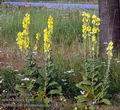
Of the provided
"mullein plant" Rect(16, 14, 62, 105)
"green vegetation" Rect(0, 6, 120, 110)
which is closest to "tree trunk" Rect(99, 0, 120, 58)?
"green vegetation" Rect(0, 6, 120, 110)

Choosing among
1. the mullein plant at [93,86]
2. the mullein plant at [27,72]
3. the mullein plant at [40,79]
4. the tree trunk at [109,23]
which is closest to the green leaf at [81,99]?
the mullein plant at [93,86]

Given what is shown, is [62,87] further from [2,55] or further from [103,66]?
[2,55]

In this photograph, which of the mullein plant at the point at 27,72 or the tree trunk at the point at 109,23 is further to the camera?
the tree trunk at the point at 109,23

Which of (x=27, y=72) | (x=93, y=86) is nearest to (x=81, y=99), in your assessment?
(x=93, y=86)

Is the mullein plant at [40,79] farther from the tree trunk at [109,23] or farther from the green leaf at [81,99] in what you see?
the tree trunk at [109,23]

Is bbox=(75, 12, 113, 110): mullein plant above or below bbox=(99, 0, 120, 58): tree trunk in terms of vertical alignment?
below

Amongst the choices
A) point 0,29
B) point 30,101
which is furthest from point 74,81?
point 0,29

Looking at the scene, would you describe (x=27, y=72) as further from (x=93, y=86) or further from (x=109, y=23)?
(x=109, y=23)

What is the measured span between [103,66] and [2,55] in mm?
1925

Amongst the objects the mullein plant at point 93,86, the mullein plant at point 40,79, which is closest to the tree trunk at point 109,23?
the mullein plant at point 93,86

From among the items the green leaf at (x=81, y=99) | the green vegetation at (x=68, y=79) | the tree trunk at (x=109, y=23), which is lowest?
the green leaf at (x=81, y=99)

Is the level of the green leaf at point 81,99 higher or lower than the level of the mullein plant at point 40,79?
lower

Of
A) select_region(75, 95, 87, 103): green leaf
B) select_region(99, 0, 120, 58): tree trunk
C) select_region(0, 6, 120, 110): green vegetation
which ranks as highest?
select_region(99, 0, 120, 58): tree trunk

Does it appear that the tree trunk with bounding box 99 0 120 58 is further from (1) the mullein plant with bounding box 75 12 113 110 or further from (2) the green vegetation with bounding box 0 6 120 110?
(1) the mullein plant with bounding box 75 12 113 110
